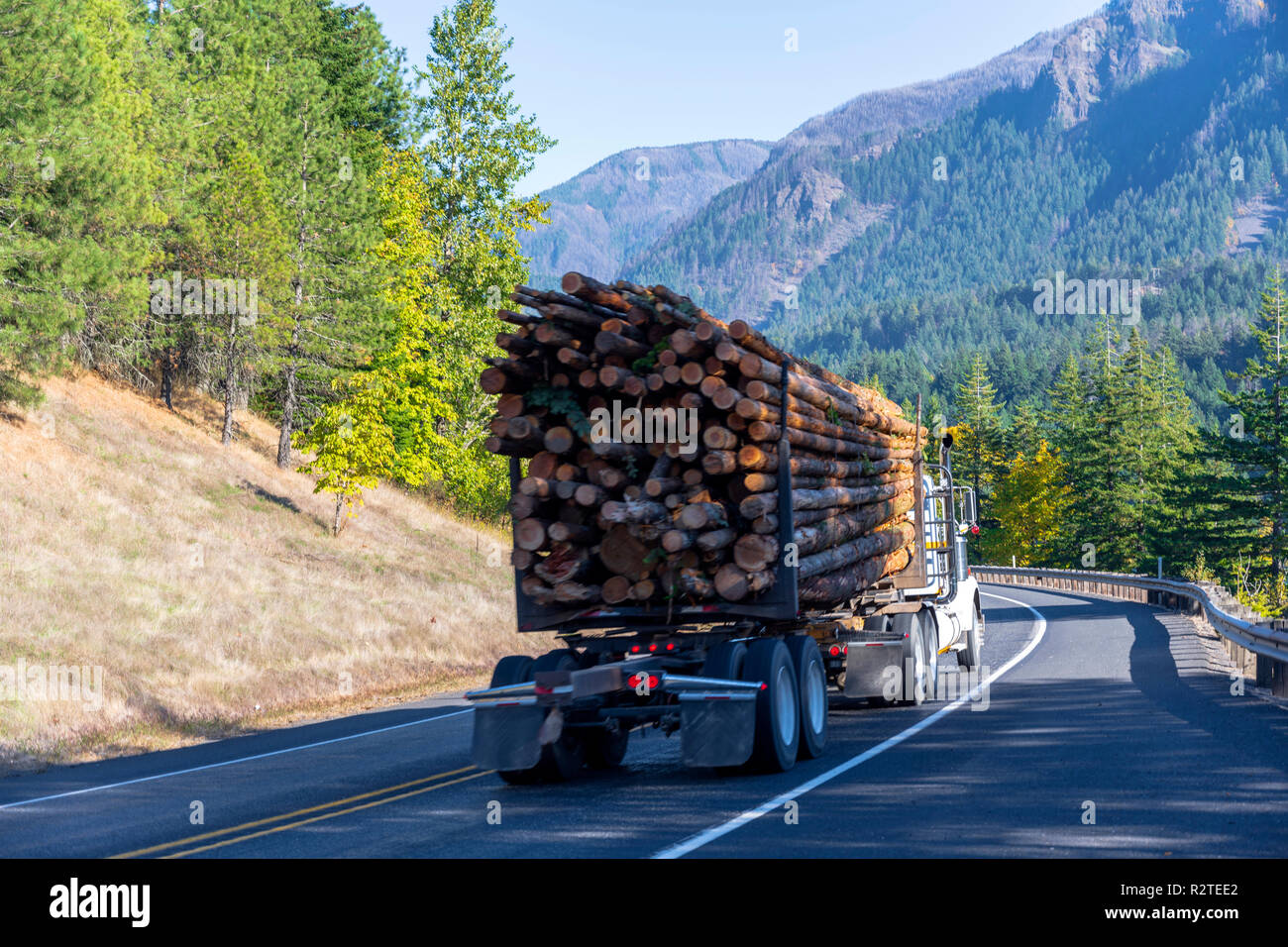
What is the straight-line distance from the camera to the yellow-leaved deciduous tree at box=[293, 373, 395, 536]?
105ft

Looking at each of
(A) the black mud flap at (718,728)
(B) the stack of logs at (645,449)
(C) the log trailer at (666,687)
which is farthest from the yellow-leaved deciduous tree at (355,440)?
(A) the black mud flap at (718,728)

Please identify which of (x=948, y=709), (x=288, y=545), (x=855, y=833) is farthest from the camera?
(x=288, y=545)

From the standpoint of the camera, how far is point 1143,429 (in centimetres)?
8488

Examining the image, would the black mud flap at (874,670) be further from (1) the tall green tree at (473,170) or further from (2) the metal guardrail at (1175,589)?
(1) the tall green tree at (473,170)

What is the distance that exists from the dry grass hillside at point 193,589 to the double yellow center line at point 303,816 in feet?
20.0

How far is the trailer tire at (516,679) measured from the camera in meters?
10.5

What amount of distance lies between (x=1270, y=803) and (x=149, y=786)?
31.2ft

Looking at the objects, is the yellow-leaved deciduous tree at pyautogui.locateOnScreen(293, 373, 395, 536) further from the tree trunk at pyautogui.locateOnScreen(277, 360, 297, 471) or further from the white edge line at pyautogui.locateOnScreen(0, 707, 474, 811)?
the white edge line at pyautogui.locateOnScreen(0, 707, 474, 811)

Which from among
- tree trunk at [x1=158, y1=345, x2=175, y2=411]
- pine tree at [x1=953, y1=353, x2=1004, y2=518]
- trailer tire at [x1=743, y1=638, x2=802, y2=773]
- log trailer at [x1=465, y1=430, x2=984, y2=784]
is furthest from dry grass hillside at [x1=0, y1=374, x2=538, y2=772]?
pine tree at [x1=953, y1=353, x2=1004, y2=518]

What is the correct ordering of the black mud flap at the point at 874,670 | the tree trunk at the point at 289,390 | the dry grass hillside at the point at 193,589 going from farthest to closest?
the tree trunk at the point at 289,390 < the dry grass hillside at the point at 193,589 < the black mud flap at the point at 874,670

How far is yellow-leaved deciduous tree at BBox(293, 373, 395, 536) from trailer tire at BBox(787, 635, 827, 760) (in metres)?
22.6

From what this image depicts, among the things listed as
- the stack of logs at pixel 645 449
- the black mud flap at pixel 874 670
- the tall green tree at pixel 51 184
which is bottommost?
the black mud flap at pixel 874 670
